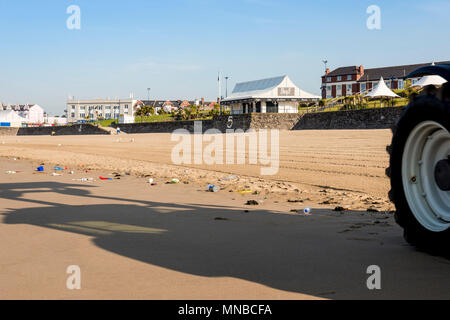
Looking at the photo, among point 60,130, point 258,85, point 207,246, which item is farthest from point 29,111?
point 207,246

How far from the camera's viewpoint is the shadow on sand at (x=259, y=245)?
3.17m

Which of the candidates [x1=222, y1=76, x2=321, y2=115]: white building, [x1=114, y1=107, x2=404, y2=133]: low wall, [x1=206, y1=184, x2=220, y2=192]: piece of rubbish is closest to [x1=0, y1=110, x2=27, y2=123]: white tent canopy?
[x1=114, y1=107, x2=404, y2=133]: low wall

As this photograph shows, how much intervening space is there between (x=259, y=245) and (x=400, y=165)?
1.54 meters

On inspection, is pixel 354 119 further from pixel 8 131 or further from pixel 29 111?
pixel 29 111

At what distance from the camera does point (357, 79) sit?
9419 centimetres

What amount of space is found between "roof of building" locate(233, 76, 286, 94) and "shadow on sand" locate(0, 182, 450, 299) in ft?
174

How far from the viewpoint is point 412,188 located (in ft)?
13.4

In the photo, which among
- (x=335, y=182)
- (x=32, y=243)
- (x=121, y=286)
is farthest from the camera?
(x=335, y=182)

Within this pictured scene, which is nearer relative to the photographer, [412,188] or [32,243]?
[412,188]

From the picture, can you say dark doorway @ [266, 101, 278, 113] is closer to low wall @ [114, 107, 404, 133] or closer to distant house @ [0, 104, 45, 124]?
low wall @ [114, 107, 404, 133]
